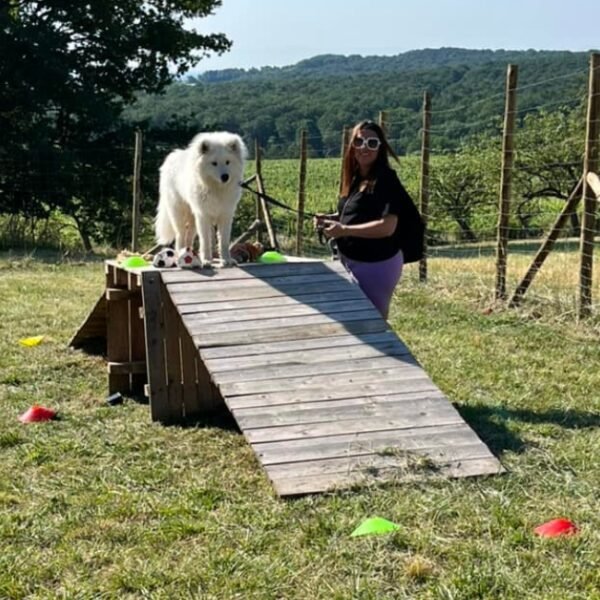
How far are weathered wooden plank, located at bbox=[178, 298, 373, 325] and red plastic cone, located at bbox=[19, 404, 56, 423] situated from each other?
1.11 meters

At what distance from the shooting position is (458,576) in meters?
3.17

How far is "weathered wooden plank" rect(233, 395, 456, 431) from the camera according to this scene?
4.53 m

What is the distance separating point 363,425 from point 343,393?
0.31 meters

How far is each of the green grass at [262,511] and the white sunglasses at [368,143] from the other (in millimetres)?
1803

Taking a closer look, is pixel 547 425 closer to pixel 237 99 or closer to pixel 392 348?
pixel 392 348

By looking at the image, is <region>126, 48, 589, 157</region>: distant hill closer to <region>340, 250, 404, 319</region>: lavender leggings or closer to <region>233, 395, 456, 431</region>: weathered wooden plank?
<region>340, 250, 404, 319</region>: lavender leggings

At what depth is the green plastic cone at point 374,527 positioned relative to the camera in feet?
11.6

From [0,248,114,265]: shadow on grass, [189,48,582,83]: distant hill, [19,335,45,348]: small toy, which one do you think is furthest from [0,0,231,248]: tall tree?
[189,48,582,83]: distant hill

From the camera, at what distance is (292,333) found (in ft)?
17.4

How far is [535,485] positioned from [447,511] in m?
0.60

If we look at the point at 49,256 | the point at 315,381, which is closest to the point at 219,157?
the point at 315,381

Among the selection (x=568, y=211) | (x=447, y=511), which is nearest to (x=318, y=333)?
(x=447, y=511)

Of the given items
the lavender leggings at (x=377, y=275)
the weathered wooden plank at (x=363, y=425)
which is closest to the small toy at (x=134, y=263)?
the lavender leggings at (x=377, y=275)

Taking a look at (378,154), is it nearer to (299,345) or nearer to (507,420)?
(299,345)
